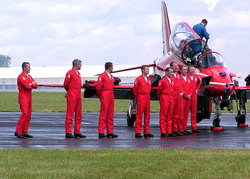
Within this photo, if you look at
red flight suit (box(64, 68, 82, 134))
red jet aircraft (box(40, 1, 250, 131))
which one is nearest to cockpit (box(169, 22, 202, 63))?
red jet aircraft (box(40, 1, 250, 131))

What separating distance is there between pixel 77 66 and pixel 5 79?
4977 inches

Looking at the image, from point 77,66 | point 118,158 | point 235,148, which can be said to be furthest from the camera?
point 77,66

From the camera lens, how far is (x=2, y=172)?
350 inches

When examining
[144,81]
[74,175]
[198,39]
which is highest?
[198,39]

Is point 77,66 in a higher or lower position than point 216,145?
higher

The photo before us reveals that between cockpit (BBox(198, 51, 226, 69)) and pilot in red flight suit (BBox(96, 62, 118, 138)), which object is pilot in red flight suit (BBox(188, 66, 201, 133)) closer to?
cockpit (BBox(198, 51, 226, 69))

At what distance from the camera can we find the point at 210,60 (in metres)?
19.3

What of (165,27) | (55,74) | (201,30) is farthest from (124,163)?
(55,74)

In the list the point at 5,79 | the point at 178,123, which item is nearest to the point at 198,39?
the point at 178,123

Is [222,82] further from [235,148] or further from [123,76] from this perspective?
[123,76]

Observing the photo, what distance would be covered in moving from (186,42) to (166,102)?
4.14 meters

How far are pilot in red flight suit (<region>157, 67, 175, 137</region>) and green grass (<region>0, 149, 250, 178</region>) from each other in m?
4.38

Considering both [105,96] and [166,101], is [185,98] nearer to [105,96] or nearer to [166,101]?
[166,101]

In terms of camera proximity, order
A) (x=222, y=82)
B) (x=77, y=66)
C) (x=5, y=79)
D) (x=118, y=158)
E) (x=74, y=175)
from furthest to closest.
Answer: (x=5, y=79), (x=222, y=82), (x=77, y=66), (x=118, y=158), (x=74, y=175)
